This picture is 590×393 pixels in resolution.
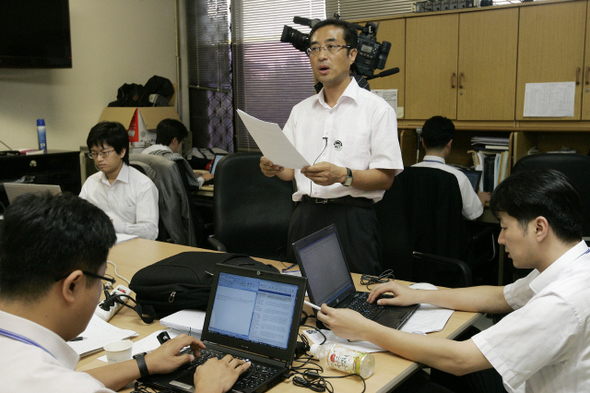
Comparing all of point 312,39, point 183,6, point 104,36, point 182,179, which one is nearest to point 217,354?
point 312,39

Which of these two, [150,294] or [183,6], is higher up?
[183,6]

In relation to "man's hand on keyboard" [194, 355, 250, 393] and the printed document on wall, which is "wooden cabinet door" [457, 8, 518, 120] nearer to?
the printed document on wall

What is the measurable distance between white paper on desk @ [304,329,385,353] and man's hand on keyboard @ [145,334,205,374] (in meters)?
0.34

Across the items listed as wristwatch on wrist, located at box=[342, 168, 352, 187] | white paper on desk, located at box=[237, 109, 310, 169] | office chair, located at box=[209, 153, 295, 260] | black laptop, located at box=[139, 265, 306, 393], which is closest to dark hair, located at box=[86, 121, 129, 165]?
office chair, located at box=[209, 153, 295, 260]

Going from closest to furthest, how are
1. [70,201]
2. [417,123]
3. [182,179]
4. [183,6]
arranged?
[70,201] < [182,179] < [417,123] < [183,6]

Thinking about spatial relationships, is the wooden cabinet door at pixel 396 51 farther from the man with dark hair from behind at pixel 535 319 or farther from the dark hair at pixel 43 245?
the dark hair at pixel 43 245

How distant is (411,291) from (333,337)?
334mm

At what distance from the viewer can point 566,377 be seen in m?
1.24

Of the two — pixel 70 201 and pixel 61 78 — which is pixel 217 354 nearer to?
pixel 70 201

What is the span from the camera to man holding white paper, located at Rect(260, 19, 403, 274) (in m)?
2.15

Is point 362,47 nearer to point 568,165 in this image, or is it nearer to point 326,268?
point 568,165

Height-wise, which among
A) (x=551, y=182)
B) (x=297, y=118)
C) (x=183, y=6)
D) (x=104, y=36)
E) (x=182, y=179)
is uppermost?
(x=183, y=6)

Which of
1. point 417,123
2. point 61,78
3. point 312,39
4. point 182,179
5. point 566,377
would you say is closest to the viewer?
point 566,377

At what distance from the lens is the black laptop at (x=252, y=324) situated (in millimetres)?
1246
